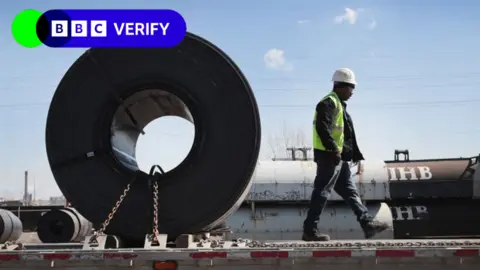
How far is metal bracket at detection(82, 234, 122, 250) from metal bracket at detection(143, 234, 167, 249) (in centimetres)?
26

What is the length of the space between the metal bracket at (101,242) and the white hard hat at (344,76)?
8.41 feet

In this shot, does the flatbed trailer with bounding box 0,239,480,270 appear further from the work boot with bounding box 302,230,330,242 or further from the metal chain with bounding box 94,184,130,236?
the work boot with bounding box 302,230,330,242

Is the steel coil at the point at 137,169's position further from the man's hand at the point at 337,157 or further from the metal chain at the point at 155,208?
the man's hand at the point at 337,157

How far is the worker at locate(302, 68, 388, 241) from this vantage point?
5.25m

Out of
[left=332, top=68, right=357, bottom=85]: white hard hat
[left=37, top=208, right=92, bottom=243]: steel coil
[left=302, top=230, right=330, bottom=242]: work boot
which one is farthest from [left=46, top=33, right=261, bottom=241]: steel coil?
[left=37, top=208, right=92, bottom=243]: steel coil

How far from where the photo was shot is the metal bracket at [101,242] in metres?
4.18

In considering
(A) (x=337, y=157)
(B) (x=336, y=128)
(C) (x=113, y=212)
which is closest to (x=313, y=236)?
(A) (x=337, y=157)

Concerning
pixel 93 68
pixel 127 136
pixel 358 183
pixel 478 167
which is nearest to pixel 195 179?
pixel 127 136

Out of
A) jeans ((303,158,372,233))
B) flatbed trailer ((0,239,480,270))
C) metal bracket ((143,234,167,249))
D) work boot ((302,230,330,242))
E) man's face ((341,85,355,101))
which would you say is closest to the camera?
flatbed trailer ((0,239,480,270))

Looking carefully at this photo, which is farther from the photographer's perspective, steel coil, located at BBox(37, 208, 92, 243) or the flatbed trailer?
steel coil, located at BBox(37, 208, 92, 243)

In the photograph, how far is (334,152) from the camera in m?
5.23

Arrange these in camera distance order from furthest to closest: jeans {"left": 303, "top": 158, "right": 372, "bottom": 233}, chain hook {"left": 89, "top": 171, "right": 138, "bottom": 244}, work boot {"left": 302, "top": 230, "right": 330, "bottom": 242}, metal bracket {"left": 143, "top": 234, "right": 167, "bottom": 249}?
jeans {"left": 303, "top": 158, "right": 372, "bottom": 233}
work boot {"left": 302, "top": 230, "right": 330, "bottom": 242}
chain hook {"left": 89, "top": 171, "right": 138, "bottom": 244}
metal bracket {"left": 143, "top": 234, "right": 167, "bottom": 249}

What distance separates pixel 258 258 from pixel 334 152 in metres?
1.69

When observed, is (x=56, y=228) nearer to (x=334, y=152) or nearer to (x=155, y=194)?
(x=155, y=194)
